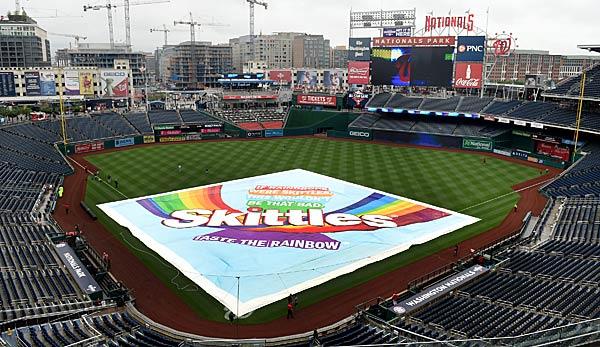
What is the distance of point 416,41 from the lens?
6438 centimetres

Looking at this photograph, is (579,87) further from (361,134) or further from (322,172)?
(322,172)

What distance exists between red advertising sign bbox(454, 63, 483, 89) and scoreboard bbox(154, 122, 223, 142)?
119ft

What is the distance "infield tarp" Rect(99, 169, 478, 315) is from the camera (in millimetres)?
23047

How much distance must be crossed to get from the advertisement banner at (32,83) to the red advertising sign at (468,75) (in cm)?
7217

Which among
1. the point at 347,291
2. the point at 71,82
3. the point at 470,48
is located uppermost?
the point at 470,48

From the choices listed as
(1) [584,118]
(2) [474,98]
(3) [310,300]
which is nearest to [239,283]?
(3) [310,300]

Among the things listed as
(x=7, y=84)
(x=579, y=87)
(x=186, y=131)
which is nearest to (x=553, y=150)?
(x=579, y=87)

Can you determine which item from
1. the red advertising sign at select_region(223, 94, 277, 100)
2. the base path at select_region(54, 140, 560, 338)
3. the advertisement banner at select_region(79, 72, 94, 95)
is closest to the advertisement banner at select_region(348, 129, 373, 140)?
the red advertising sign at select_region(223, 94, 277, 100)

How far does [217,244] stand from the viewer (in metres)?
26.7

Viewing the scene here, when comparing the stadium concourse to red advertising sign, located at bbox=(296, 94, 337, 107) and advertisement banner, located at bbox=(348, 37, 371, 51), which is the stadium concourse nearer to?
advertisement banner, located at bbox=(348, 37, 371, 51)

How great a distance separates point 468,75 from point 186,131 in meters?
42.0

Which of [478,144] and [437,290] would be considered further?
[478,144]

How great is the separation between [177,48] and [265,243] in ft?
565

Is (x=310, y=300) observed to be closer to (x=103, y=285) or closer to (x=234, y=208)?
(x=103, y=285)
